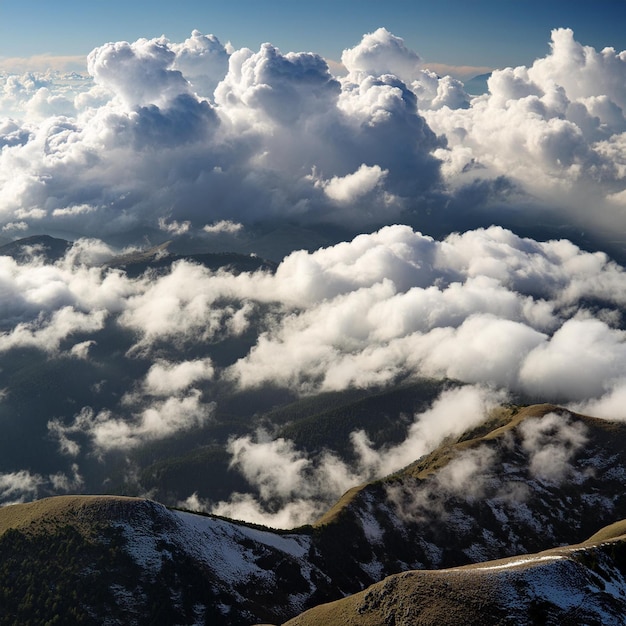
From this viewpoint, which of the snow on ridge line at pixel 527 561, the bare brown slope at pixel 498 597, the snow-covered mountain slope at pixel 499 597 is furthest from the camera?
the snow on ridge line at pixel 527 561

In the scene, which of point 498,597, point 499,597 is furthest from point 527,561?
point 498,597

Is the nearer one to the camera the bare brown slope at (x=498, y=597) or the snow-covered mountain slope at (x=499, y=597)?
the snow-covered mountain slope at (x=499, y=597)

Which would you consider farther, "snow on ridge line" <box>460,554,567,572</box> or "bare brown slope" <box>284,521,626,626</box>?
"snow on ridge line" <box>460,554,567,572</box>

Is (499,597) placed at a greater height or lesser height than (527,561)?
lesser

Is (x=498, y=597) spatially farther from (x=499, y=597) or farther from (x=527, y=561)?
(x=527, y=561)

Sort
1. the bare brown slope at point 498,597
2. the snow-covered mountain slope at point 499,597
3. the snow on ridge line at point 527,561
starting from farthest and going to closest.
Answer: the snow on ridge line at point 527,561 < the bare brown slope at point 498,597 < the snow-covered mountain slope at point 499,597

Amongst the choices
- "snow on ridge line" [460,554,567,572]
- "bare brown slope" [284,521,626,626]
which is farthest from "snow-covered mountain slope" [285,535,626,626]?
"snow on ridge line" [460,554,567,572]

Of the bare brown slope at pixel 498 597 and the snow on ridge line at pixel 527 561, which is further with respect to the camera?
the snow on ridge line at pixel 527 561

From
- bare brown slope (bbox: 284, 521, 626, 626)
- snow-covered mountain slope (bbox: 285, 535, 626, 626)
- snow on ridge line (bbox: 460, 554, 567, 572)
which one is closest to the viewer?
snow-covered mountain slope (bbox: 285, 535, 626, 626)

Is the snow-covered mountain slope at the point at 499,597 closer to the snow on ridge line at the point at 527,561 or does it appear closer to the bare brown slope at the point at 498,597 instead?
the bare brown slope at the point at 498,597

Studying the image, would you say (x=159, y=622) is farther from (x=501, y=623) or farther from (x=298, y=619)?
(x=501, y=623)

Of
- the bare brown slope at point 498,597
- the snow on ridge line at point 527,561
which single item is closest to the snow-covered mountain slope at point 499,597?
the bare brown slope at point 498,597

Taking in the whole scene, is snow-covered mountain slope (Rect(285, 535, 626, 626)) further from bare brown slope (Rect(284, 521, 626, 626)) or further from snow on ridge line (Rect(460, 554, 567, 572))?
snow on ridge line (Rect(460, 554, 567, 572))
